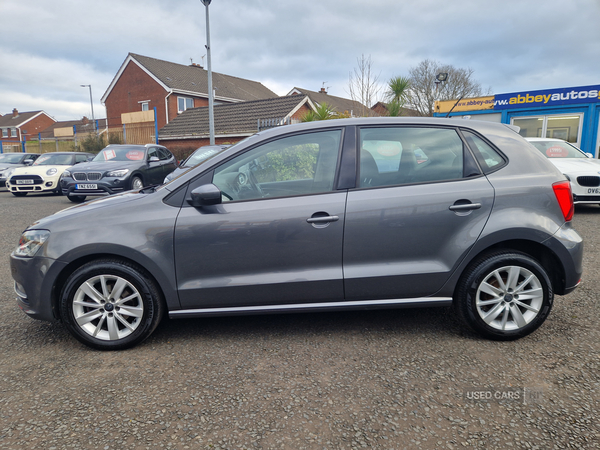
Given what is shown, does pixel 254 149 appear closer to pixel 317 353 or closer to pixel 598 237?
pixel 317 353

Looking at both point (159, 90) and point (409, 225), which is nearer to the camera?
point (409, 225)

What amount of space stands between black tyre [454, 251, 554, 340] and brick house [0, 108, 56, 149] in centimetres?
7345

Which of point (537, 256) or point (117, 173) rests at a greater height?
point (117, 173)

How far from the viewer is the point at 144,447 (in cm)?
213

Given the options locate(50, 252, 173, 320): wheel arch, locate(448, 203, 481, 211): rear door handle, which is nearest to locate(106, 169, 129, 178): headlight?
locate(50, 252, 173, 320): wheel arch

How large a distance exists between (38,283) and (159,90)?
3332cm

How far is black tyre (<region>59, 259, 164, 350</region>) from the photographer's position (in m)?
3.08

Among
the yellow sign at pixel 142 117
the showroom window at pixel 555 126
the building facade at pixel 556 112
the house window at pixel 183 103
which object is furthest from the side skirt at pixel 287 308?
the house window at pixel 183 103

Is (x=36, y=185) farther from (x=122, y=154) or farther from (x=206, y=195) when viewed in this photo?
(x=206, y=195)

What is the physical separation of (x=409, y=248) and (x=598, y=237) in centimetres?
536

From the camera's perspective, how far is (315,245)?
3.07 meters

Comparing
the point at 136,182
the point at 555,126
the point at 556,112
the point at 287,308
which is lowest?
the point at 287,308

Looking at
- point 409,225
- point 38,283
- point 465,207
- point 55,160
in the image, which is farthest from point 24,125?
point 465,207

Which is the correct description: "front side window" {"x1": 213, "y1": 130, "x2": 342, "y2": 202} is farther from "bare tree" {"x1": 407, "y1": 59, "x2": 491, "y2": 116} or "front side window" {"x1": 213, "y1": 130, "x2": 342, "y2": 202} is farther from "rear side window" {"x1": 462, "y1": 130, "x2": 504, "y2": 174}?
"bare tree" {"x1": 407, "y1": 59, "x2": 491, "y2": 116}
